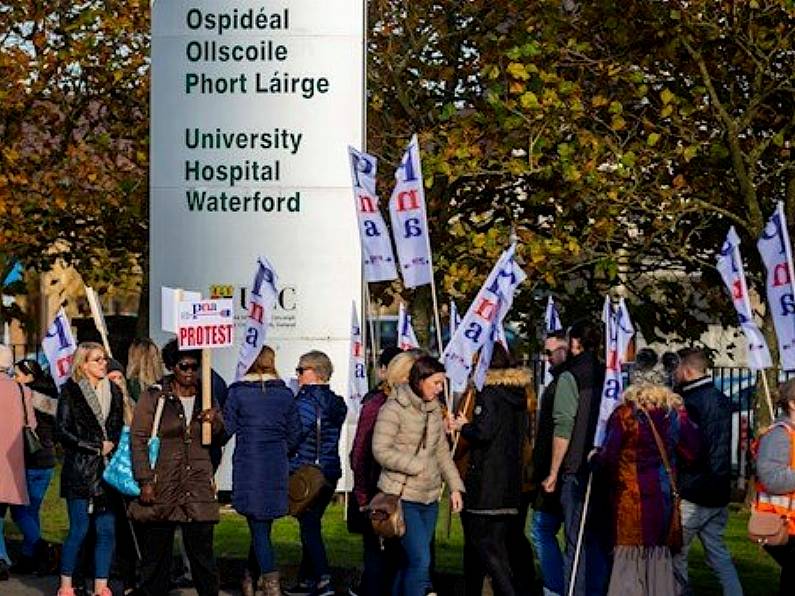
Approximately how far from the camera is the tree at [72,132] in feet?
92.7

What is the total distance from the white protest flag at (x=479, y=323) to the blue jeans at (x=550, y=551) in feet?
3.45

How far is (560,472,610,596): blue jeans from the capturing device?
1495 cm

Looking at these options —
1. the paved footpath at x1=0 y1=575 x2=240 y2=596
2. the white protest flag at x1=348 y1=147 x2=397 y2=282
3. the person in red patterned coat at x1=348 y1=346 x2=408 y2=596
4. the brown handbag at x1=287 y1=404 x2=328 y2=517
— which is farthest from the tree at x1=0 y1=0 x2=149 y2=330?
the person in red patterned coat at x1=348 y1=346 x2=408 y2=596

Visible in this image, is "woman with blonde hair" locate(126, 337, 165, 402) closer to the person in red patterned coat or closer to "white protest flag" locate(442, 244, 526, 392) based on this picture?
the person in red patterned coat

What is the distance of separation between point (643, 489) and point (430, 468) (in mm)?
1432

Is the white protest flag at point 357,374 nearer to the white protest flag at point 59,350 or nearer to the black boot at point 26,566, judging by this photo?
the white protest flag at point 59,350

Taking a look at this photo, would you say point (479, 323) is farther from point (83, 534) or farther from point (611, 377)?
point (83, 534)

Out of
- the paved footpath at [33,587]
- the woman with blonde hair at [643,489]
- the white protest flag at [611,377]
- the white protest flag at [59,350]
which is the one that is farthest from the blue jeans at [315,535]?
the woman with blonde hair at [643,489]

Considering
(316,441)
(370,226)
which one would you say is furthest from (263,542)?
(370,226)

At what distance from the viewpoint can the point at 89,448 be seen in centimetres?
1556

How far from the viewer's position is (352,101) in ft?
71.8

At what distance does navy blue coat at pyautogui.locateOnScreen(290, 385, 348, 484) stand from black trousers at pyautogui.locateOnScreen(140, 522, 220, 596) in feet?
5.90

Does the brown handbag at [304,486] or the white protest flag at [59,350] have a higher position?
the white protest flag at [59,350]

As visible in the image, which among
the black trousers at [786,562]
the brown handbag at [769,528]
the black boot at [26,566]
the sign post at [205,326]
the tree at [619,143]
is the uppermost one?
the tree at [619,143]
